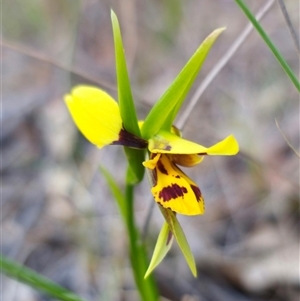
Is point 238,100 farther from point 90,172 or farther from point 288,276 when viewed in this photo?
point 288,276

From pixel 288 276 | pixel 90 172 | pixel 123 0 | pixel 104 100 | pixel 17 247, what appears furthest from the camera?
pixel 123 0

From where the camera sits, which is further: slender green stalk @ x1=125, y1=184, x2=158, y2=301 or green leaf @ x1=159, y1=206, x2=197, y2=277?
slender green stalk @ x1=125, y1=184, x2=158, y2=301

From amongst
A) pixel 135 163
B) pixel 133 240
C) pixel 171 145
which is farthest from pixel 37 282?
pixel 171 145

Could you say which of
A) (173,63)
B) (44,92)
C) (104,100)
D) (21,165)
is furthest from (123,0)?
(104,100)

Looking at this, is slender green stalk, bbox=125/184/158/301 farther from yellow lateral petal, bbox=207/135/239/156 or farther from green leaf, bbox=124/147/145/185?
yellow lateral petal, bbox=207/135/239/156

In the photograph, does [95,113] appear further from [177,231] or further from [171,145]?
[177,231]

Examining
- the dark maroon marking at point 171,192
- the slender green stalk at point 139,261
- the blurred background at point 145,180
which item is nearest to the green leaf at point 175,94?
the dark maroon marking at point 171,192

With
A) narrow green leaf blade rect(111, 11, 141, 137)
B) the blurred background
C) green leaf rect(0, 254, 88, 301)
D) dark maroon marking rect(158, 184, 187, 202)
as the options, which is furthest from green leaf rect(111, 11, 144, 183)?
the blurred background
